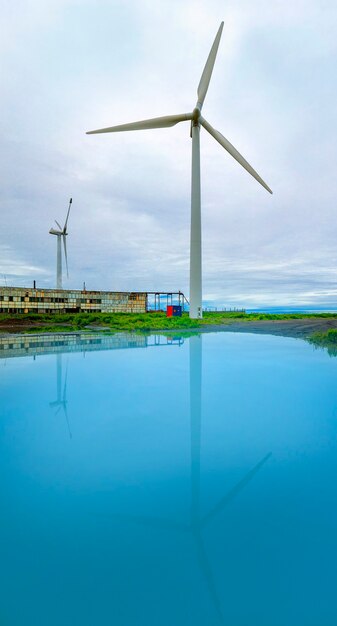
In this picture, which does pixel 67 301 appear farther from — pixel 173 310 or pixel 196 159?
pixel 196 159

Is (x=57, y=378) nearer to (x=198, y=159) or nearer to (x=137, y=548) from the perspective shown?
(x=137, y=548)

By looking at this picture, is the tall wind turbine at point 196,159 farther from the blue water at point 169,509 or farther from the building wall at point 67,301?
the building wall at point 67,301

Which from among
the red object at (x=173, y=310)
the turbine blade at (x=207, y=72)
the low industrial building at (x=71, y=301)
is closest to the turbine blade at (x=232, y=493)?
the turbine blade at (x=207, y=72)

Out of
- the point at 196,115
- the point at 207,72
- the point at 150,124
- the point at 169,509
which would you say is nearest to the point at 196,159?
the point at 196,115

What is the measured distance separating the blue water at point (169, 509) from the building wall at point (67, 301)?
53.4m

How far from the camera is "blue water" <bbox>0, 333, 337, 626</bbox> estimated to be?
2301 mm

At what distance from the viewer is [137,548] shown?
2.81 m

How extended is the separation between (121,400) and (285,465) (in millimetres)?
3987

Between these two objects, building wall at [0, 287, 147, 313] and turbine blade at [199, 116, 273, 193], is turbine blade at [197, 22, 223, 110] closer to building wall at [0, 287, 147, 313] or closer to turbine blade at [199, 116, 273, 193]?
turbine blade at [199, 116, 273, 193]

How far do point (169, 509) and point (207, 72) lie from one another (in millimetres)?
35068

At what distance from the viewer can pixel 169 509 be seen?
335 cm

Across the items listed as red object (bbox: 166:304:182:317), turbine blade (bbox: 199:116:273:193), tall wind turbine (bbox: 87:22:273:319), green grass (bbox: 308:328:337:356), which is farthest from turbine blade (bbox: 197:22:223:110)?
green grass (bbox: 308:328:337:356)

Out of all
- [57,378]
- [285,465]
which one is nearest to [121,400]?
[57,378]

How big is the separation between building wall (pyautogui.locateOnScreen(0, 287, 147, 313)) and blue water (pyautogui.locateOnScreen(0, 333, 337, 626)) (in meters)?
53.4
